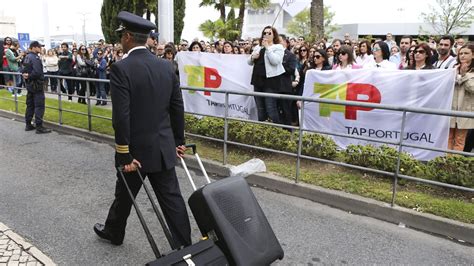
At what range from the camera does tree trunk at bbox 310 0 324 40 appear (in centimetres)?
1286

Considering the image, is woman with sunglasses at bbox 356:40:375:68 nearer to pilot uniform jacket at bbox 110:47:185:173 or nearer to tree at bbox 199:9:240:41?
pilot uniform jacket at bbox 110:47:185:173

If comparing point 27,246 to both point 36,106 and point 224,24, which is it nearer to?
point 36,106

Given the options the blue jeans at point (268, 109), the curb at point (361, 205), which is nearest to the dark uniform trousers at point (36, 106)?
the curb at point (361, 205)

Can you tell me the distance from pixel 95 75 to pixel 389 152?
36.1ft

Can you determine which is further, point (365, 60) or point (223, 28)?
point (223, 28)

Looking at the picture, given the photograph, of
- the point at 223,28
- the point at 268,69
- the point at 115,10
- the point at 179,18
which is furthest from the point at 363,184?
the point at 223,28

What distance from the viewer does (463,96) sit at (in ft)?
18.5

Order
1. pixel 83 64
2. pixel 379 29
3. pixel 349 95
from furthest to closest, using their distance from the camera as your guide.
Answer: pixel 379 29
pixel 83 64
pixel 349 95

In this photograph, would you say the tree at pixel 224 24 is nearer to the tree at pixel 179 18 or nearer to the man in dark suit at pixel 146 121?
the tree at pixel 179 18

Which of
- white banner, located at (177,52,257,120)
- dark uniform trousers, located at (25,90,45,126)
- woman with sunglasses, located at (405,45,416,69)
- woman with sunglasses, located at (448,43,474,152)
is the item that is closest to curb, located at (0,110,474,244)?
woman with sunglasses, located at (448,43,474,152)

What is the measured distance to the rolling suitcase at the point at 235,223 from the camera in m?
2.80

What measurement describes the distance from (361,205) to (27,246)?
134 inches

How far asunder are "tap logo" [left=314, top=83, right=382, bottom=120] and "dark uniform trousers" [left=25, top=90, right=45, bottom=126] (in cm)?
589

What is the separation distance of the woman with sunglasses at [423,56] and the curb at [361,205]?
2.83 m
